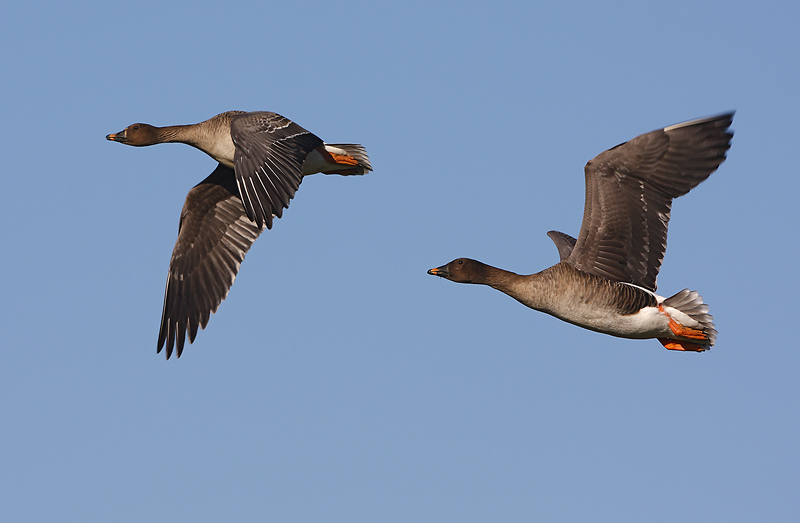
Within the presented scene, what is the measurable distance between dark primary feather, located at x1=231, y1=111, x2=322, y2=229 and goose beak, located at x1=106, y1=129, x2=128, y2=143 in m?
3.46

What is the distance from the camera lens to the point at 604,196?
12.5 meters

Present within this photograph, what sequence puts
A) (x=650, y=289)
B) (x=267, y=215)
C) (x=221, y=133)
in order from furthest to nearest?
(x=221, y=133)
(x=650, y=289)
(x=267, y=215)

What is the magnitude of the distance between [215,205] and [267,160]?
12.1ft

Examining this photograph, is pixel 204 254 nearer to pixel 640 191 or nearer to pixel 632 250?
pixel 632 250

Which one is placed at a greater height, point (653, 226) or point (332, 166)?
point (332, 166)

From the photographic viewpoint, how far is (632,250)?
1279cm

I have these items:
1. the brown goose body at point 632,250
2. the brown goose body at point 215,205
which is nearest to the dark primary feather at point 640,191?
the brown goose body at point 632,250

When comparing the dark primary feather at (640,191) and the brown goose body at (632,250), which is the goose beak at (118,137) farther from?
the dark primary feather at (640,191)

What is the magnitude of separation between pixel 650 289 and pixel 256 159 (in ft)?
18.0

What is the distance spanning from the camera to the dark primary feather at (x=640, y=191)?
12.3m

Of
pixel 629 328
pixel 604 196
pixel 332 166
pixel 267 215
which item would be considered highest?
pixel 332 166

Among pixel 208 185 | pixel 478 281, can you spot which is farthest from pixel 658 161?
pixel 208 185

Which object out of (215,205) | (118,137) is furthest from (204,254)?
(118,137)

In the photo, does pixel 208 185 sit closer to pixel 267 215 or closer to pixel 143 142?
pixel 143 142
